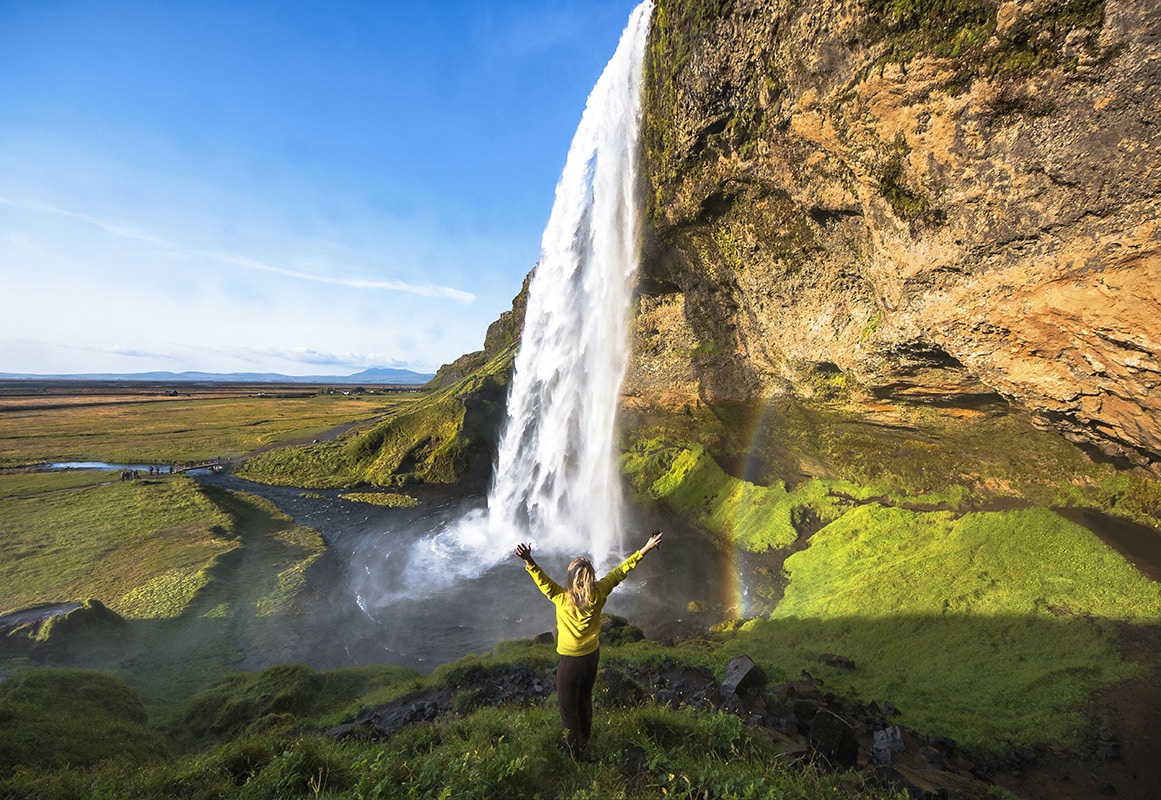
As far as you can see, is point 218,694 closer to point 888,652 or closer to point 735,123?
point 888,652

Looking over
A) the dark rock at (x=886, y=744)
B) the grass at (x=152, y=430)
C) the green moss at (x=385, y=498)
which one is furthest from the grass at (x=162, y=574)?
the grass at (x=152, y=430)

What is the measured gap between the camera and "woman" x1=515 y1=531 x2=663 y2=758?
185 inches

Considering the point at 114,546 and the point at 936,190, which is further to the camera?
the point at 114,546

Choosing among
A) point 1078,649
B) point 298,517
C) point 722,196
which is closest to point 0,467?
point 298,517

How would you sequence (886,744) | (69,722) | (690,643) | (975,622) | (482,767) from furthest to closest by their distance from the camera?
(690,643), (975,622), (69,722), (886,744), (482,767)

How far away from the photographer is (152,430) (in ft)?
195

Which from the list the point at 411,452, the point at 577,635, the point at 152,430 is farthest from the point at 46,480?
the point at 577,635

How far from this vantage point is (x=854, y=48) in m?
9.42

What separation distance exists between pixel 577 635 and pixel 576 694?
0.73 m

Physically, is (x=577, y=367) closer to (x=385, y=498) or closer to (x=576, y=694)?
(x=385, y=498)

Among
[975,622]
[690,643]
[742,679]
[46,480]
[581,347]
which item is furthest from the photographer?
[46,480]

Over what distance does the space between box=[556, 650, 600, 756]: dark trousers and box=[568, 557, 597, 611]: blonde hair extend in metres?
0.57

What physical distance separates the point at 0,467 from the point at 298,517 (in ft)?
106

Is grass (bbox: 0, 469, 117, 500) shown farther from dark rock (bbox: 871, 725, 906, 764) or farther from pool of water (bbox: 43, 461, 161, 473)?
dark rock (bbox: 871, 725, 906, 764)
